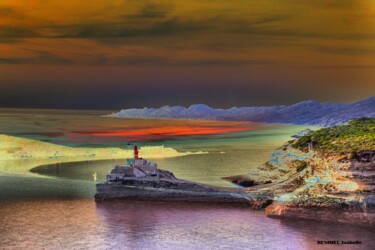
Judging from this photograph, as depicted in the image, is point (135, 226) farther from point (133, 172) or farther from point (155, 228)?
point (133, 172)

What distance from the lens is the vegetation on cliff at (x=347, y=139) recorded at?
3827 centimetres

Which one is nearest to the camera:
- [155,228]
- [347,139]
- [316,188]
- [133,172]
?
[155,228]

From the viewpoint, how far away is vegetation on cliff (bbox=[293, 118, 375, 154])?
38269 millimetres

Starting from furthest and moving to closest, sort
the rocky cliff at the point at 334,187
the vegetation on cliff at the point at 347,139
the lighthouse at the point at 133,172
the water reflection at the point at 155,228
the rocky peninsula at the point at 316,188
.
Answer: the lighthouse at the point at 133,172, the vegetation on cliff at the point at 347,139, the rocky peninsula at the point at 316,188, the rocky cliff at the point at 334,187, the water reflection at the point at 155,228

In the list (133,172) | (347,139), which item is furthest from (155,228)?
(347,139)

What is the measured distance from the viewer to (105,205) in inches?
1580

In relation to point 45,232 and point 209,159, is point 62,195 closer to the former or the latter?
point 45,232

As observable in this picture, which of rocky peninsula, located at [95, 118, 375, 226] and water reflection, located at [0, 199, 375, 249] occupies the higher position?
rocky peninsula, located at [95, 118, 375, 226]

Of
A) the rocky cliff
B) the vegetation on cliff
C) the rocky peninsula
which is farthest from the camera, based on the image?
the vegetation on cliff

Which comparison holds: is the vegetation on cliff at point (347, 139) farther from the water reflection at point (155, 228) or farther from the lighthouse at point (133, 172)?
the lighthouse at point (133, 172)

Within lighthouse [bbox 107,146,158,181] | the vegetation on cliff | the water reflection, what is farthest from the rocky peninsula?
the water reflection

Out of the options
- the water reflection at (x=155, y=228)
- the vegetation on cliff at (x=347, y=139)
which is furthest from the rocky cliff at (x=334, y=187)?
the water reflection at (x=155, y=228)

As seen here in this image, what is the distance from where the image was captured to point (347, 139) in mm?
41500

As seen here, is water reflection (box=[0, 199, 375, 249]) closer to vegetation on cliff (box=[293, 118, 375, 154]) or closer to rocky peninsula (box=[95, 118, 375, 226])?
rocky peninsula (box=[95, 118, 375, 226])
